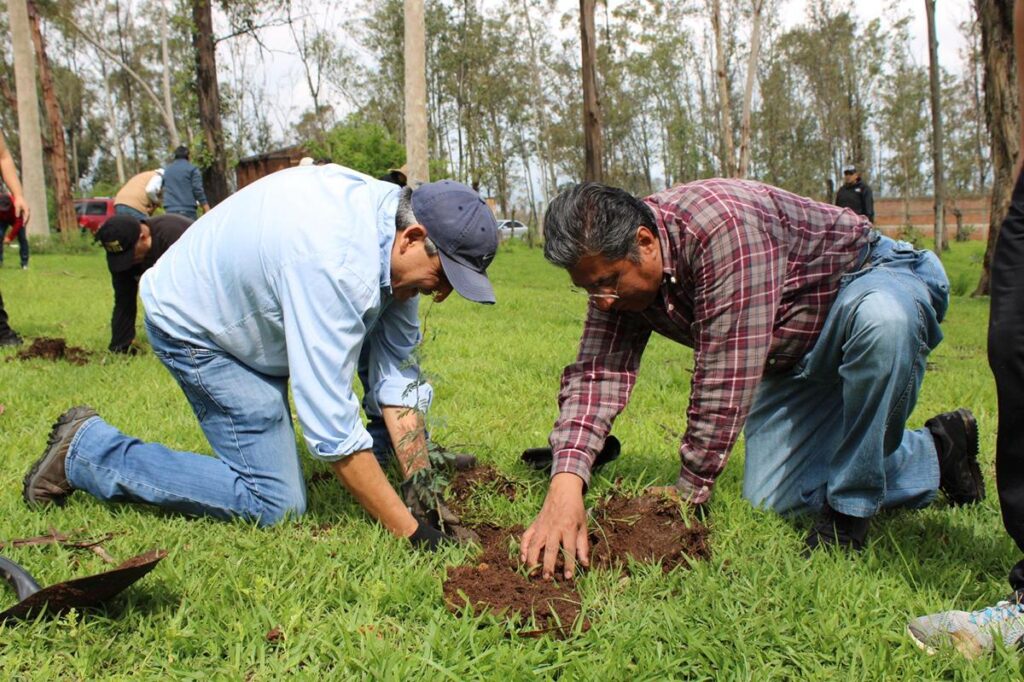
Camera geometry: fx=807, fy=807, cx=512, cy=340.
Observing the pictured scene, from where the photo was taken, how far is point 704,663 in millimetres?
2115

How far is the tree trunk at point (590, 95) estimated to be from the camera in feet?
34.8

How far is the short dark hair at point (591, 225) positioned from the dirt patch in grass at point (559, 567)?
90 centimetres

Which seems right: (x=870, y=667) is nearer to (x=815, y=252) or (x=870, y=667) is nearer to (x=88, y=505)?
(x=815, y=252)

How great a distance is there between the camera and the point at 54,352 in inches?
244

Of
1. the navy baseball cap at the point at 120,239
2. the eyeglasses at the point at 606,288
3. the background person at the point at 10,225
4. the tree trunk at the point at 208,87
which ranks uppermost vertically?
the tree trunk at the point at 208,87

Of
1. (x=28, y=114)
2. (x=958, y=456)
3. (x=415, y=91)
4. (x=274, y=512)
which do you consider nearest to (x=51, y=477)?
(x=274, y=512)

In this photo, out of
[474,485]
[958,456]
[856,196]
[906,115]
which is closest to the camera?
[958,456]

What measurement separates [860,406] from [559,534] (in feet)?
3.66

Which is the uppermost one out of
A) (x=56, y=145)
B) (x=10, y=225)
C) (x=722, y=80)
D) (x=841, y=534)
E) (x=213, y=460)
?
(x=722, y=80)

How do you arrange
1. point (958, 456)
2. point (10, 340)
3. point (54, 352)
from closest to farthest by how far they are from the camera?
1. point (958, 456)
2. point (54, 352)
3. point (10, 340)

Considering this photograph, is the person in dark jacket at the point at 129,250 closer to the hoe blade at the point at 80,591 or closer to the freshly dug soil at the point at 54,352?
the freshly dug soil at the point at 54,352

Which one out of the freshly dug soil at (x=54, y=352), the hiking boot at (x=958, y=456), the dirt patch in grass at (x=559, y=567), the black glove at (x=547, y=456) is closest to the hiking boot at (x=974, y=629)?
the dirt patch in grass at (x=559, y=567)

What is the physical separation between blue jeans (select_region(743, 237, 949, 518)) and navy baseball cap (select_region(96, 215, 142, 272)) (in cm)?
467

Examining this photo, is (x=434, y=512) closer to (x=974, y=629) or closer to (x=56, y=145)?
(x=974, y=629)
